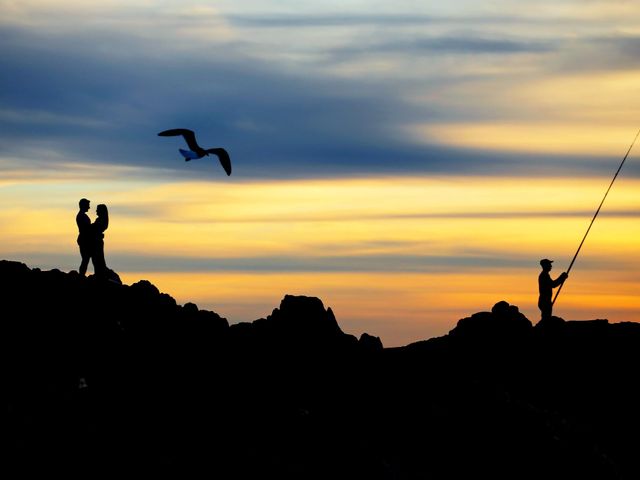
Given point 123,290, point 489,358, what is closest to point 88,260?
point 123,290

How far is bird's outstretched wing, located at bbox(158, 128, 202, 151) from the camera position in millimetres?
35000

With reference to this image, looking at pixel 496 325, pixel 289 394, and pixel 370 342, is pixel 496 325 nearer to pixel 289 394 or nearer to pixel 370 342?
pixel 370 342

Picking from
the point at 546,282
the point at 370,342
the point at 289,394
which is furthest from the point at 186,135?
the point at 546,282

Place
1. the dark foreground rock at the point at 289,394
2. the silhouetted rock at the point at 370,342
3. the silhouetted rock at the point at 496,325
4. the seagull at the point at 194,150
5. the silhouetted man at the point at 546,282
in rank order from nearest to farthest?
the dark foreground rock at the point at 289,394
the seagull at the point at 194,150
the silhouetted man at the point at 546,282
the silhouetted rock at the point at 370,342
the silhouetted rock at the point at 496,325

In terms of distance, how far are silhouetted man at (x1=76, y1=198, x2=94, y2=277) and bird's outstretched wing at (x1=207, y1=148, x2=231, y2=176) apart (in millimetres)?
4216

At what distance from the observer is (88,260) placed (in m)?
35.5

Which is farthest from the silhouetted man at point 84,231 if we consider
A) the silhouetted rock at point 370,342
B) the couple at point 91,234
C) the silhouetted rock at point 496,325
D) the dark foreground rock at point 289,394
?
the silhouetted rock at point 496,325

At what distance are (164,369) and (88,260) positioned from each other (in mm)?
4431

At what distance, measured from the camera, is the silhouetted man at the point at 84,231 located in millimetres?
34812

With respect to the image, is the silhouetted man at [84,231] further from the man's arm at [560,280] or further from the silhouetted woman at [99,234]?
the man's arm at [560,280]

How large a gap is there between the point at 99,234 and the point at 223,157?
460 centimetres

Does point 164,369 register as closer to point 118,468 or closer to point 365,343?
point 118,468

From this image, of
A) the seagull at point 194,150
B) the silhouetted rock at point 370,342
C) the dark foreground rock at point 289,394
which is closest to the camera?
the dark foreground rock at point 289,394

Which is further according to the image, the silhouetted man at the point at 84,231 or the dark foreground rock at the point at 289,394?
the silhouetted man at the point at 84,231
